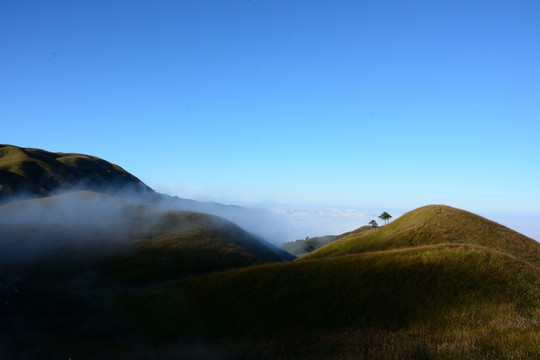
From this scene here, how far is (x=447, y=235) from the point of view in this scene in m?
66.5

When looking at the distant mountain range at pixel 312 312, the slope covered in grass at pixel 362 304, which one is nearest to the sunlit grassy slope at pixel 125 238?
the distant mountain range at pixel 312 312

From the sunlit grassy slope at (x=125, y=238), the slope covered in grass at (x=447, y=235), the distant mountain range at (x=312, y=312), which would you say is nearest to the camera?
the distant mountain range at (x=312, y=312)

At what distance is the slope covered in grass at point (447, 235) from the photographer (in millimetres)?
63438

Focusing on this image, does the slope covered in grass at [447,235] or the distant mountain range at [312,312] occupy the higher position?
the slope covered in grass at [447,235]

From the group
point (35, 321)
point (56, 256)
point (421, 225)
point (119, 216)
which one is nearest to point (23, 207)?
point (119, 216)

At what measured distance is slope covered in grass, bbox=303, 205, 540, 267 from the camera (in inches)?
2498

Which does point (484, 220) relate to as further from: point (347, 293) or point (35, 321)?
point (35, 321)

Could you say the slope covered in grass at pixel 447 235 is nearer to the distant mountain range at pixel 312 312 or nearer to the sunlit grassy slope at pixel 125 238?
the distant mountain range at pixel 312 312

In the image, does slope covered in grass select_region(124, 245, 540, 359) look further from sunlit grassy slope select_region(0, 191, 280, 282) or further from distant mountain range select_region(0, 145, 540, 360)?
sunlit grassy slope select_region(0, 191, 280, 282)

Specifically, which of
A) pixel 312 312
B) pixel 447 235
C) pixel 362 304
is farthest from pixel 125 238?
pixel 362 304

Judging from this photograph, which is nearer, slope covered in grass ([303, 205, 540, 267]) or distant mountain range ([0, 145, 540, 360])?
distant mountain range ([0, 145, 540, 360])

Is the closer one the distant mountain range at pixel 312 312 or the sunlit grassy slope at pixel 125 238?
the distant mountain range at pixel 312 312

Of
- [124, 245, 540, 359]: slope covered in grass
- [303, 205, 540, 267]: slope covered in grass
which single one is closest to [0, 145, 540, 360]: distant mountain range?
[124, 245, 540, 359]: slope covered in grass

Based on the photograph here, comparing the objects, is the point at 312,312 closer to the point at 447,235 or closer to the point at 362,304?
the point at 362,304
